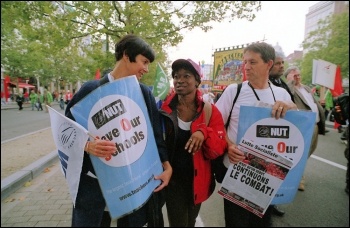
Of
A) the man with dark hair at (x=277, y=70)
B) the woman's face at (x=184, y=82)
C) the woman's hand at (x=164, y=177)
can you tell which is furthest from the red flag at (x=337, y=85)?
the woman's hand at (x=164, y=177)

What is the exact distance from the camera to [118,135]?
1216 mm

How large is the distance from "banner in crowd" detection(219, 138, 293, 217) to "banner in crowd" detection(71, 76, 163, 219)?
70 centimetres

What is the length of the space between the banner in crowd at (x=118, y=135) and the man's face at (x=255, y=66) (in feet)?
3.20

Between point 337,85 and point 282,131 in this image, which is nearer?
point 282,131

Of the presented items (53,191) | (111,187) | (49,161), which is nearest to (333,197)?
(111,187)

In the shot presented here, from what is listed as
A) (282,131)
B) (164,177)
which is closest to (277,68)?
(282,131)

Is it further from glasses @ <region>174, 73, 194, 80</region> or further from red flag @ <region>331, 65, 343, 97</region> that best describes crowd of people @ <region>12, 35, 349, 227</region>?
red flag @ <region>331, 65, 343, 97</region>

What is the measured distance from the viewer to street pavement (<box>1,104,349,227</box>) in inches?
109

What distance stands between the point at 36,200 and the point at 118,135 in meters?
2.89

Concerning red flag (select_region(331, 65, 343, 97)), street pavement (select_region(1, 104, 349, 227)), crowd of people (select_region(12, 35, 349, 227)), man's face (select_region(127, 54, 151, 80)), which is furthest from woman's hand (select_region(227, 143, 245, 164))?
red flag (select_region(331, 65, 343, 97))

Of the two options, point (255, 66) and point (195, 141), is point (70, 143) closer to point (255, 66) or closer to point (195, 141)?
point (195, 141)

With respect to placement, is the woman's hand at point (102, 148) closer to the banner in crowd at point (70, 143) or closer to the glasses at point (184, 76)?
the banner in crowd at point (70, 143)

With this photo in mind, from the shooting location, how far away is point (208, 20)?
709cm

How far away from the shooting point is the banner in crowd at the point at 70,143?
1177 millimetres
